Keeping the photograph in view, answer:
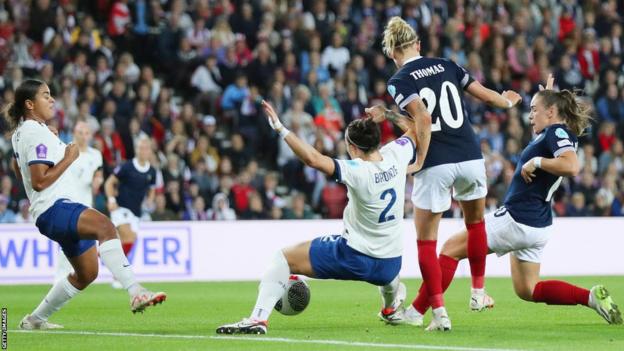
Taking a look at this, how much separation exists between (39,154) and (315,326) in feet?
8.95

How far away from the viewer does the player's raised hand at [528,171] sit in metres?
10.1

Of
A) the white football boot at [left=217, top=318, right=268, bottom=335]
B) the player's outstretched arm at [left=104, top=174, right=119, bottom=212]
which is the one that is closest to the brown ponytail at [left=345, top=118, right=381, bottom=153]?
the white football boot at [left=217, top=318, right=268, bottom=335]

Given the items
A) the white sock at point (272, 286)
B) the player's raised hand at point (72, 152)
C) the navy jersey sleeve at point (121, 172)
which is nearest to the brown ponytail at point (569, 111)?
the white sock at point (272, 286)

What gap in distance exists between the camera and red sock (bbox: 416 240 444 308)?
9594 millimetres

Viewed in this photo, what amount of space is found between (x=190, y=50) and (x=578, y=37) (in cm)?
812

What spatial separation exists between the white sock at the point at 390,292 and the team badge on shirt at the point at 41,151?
2879 millimetres

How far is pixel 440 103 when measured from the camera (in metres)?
9.91

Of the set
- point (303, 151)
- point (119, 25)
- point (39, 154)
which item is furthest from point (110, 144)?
point (303, 151)

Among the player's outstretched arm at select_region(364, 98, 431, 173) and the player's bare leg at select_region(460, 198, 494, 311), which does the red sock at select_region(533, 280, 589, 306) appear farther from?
the player's outstretched arm at select_region(364, 98, 431, 173)

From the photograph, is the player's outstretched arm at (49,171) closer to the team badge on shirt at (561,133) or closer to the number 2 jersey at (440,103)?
the number 2 jersey at (440,103)

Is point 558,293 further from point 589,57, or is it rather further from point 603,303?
point 589,57

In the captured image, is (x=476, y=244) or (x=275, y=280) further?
(x=476, y=244)

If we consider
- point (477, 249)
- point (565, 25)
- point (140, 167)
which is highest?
point (565, 25)

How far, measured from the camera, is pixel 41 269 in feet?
58.8
